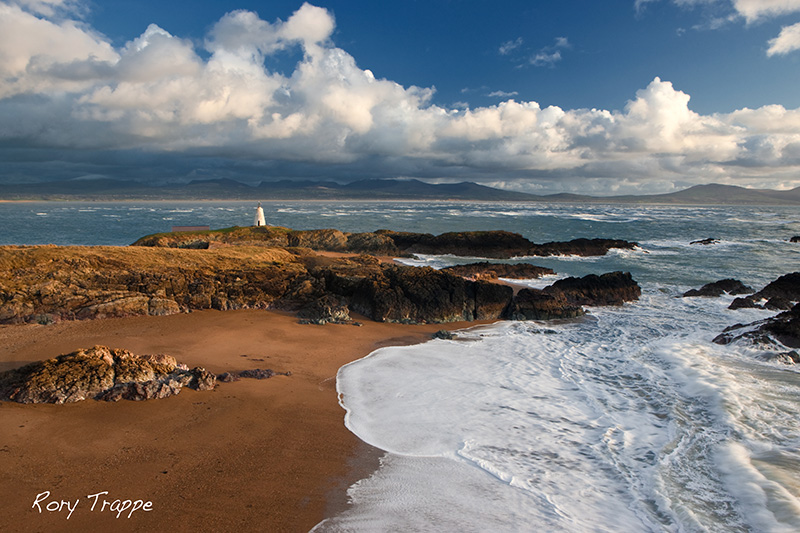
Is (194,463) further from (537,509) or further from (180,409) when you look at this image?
(537,509)

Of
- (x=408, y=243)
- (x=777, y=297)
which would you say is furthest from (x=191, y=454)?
(x=408, y=243)

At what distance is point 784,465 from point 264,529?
6689 millimetres

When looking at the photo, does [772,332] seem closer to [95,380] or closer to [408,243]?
[95,380]

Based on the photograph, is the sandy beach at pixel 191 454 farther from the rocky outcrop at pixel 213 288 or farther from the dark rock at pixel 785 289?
the dark rock at pixel 785 289

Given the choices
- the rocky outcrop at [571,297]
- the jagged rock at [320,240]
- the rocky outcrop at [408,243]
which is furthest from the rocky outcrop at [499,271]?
the jagged rock at [320,240]

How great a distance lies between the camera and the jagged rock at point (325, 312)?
1258 centimetres

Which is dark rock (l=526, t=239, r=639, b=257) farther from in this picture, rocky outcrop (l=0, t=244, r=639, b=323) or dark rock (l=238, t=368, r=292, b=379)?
dark rock (l=238, t=368, r=292, b=379)

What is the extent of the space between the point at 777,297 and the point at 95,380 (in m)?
21.1

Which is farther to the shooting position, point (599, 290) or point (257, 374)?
point (599, 290)

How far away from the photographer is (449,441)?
6316mm

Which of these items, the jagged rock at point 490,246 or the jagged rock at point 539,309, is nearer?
the jagged rock at point 539,309

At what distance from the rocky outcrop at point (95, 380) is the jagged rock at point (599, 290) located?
13431 mm

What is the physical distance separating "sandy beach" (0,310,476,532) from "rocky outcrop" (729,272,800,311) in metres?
15.4

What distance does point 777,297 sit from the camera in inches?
636
